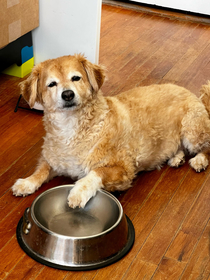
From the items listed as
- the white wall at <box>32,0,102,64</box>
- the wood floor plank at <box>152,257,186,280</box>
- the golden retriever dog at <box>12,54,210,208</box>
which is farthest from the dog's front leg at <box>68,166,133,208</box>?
the white wall at <box>32,0,102,64</box>

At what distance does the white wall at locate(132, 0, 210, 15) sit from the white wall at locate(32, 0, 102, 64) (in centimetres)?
289

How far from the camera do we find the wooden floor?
2.01m

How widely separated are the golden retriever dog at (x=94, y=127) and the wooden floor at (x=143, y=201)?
5.9 inches

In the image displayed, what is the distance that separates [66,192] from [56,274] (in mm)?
516

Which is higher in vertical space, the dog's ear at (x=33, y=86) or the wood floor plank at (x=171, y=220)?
the dog's ear at (x=33, y=86)

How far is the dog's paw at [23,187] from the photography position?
2.48 metres

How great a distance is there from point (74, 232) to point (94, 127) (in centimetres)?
65

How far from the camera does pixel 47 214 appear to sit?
2.27 meters

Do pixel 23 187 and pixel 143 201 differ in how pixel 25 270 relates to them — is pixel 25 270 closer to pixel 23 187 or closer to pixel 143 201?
pixel 23 187

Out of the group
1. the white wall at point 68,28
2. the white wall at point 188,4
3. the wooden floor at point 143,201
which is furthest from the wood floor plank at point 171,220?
the white wall at point 188,4

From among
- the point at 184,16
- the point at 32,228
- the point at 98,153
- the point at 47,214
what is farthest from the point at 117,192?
the point at 184,16

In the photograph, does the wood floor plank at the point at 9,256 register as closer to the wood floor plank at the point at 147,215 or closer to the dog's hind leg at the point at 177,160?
the wood floor plank at the point at 147,215

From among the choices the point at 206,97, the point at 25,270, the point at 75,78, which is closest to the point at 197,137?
the point at 206,97

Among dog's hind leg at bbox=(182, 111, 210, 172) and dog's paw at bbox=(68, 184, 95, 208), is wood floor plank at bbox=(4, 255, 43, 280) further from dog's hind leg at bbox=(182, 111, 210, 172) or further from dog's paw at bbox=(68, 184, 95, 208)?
dog's hind leg at bbox=(182, 111, 210, 172)
